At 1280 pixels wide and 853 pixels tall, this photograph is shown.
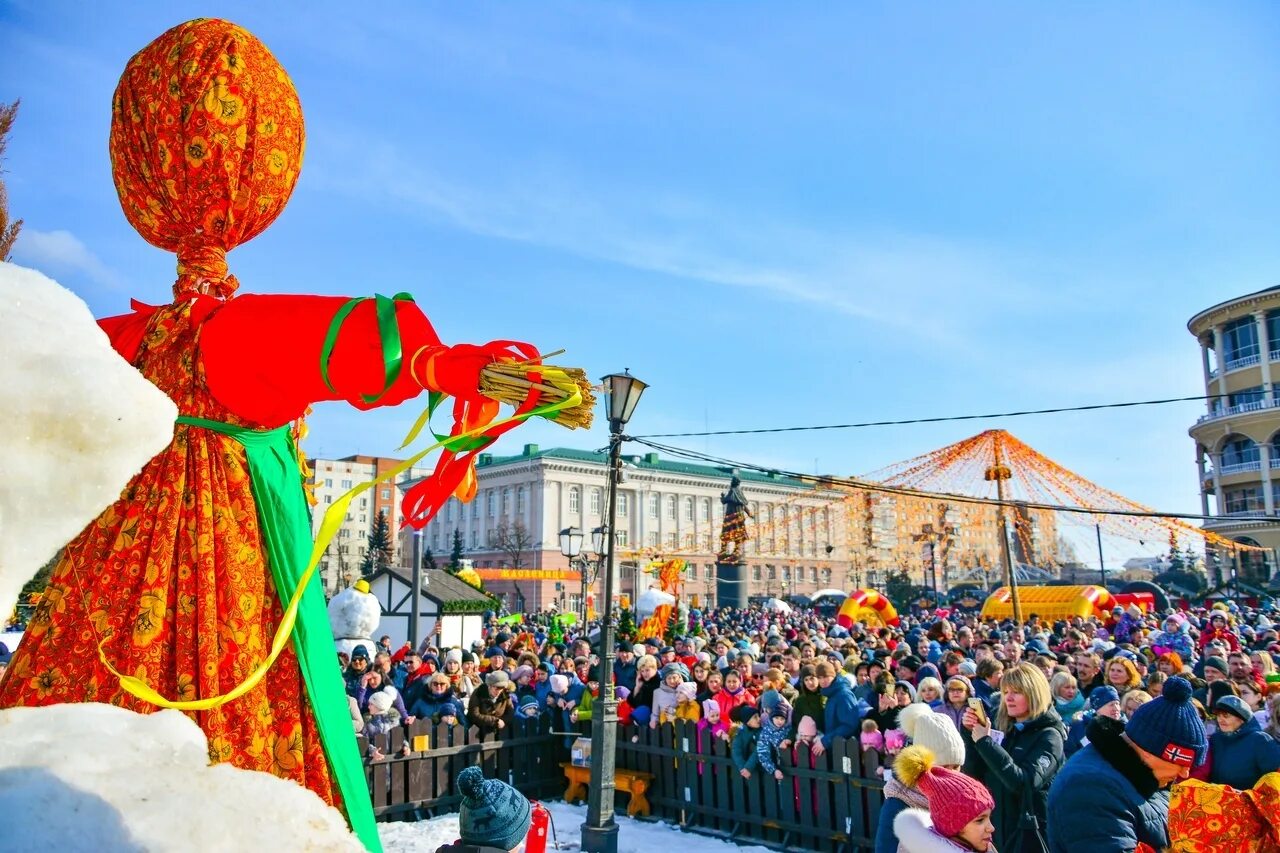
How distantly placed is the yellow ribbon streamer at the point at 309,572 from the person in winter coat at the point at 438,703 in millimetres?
8083

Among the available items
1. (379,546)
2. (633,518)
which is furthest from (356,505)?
(633,518)

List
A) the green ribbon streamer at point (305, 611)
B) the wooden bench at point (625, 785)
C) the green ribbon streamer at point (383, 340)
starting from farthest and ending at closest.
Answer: the wooden bench at point (625, 785) < the green ribbon streamer at point (305, 611) < the green ribbon streamer at point (383, 340)

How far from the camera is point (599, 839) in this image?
812 cm

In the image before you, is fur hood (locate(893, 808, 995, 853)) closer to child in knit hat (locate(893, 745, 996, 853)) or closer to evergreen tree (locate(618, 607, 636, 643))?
child in knit hat (locate(893, 745, 996, 853))

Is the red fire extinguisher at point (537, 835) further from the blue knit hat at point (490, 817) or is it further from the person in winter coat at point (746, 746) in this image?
the person in winter coat at point (746, 746)

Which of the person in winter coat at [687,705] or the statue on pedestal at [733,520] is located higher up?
the statue on pedestal at [733,520]

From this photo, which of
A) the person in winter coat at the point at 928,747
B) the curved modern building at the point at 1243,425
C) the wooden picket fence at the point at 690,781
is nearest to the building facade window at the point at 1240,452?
the curved modern building at the point at 1243,425

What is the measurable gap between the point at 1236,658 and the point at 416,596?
483 inches

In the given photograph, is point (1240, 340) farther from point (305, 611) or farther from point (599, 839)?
point (305, 611)

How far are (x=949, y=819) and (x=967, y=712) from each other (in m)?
2.57

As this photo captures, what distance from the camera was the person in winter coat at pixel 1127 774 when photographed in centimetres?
351

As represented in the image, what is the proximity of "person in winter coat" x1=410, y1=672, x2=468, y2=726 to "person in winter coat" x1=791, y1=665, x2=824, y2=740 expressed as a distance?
3673 mm

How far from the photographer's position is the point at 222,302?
2.95 m

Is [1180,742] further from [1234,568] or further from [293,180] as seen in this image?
[1234,568]
